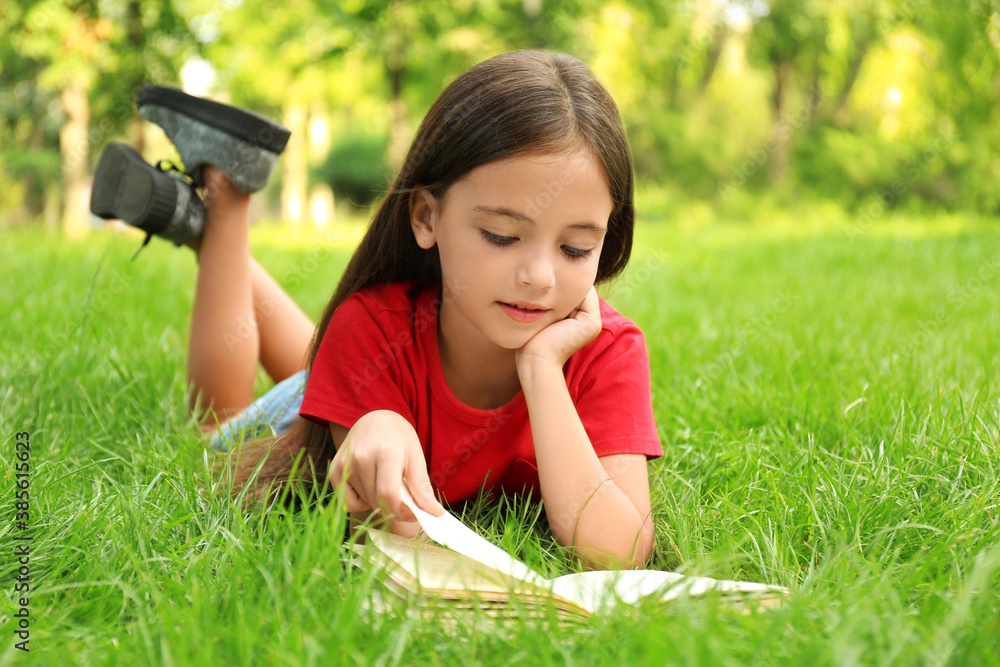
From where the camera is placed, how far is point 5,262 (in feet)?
14.6

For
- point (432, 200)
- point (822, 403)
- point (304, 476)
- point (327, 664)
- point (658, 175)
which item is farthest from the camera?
point (658, 175)

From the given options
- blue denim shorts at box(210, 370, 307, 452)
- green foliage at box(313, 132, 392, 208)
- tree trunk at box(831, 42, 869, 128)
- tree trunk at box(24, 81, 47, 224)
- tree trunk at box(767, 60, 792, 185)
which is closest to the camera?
blue denim shorts at box(210, 370, 307, 452)

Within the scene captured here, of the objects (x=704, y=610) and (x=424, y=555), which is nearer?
(x=704, y=610)

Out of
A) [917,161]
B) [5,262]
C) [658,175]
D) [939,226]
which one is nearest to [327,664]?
[5,262]

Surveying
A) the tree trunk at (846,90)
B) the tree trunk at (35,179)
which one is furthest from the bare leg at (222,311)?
the tree trunk at (35,179)

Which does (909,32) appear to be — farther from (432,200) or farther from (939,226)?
(432,200)

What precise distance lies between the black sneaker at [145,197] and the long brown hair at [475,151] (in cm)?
65

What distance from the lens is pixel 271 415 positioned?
219cm

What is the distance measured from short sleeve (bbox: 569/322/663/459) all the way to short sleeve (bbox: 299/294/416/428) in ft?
1.23

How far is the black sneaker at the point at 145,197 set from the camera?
7.29 feet

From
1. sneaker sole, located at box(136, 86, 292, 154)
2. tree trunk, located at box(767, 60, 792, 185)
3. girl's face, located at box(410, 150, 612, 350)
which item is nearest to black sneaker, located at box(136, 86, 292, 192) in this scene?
sneaker sole, located at box(136, 86, 292, 154)

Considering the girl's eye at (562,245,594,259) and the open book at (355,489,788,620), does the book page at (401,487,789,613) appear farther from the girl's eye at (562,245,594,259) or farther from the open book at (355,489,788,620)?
the girl's eye at (562,245,594,259)

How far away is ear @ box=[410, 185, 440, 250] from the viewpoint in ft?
5.61

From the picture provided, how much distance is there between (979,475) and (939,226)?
5935 millimetres
